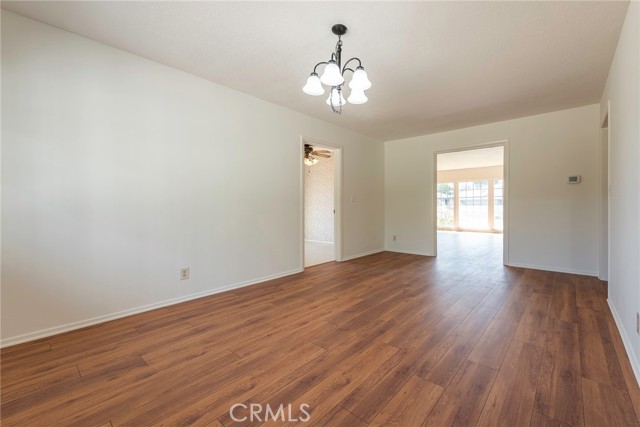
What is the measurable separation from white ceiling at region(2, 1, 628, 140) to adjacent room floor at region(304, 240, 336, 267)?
285cm

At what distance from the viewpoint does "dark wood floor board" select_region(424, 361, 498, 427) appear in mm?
1278

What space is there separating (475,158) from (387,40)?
25.0ft

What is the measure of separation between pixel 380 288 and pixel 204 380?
7.42 feet

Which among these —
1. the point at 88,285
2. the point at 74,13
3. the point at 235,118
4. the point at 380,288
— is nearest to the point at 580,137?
the point at 380,288

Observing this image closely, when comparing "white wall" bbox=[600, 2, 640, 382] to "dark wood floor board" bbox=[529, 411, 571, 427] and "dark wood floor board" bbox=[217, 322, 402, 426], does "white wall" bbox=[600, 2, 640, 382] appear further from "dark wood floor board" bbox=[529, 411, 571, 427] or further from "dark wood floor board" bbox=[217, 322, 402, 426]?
"dark wood floor board" bbox=[217, 322, 402, 426]

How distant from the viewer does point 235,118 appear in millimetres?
3275

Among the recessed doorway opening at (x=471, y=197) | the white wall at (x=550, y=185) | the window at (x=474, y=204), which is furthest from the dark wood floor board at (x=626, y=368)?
the window at (x=474, y=204)

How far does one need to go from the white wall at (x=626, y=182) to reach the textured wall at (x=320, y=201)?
16.0 ft

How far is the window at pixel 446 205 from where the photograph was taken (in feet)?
36.9

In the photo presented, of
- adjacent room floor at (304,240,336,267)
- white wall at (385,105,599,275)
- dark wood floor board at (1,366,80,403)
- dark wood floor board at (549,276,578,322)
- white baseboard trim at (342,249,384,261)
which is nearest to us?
dark wood floor board at (1,366,80,403)

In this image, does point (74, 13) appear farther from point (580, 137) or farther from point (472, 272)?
point (580, 137)

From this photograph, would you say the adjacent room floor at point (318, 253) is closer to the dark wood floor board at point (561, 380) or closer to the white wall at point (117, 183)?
the white wall at point (117, 183)

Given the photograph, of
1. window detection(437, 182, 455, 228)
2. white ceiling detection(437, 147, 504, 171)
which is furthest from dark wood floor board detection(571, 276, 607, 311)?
window detection(437, 182, 455, 228)

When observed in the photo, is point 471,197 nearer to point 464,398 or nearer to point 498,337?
point 498,337
